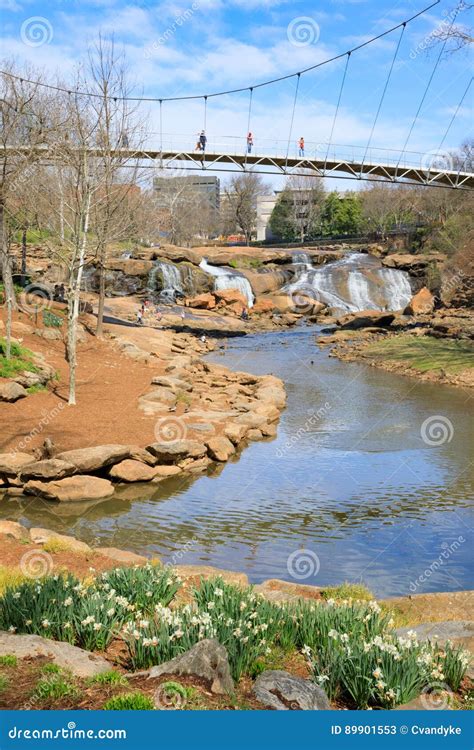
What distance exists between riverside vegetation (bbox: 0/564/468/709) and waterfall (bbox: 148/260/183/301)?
43874 mm

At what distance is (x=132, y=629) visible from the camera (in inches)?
232

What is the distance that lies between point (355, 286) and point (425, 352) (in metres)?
20.6

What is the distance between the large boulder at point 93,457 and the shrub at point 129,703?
10.4 meters

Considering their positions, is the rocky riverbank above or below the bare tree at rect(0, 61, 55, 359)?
below

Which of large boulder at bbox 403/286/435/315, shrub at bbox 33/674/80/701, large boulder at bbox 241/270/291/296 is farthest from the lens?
large boulder at bbox 241/270/291/296

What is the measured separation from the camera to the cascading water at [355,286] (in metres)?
52.8

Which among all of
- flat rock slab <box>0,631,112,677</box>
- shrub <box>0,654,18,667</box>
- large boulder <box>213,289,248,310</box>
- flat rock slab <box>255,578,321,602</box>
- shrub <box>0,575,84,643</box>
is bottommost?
large boulder <box>213,289,248,310</box>

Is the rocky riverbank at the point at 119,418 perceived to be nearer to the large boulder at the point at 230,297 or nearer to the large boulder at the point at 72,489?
the large boulder at the point at 72,489

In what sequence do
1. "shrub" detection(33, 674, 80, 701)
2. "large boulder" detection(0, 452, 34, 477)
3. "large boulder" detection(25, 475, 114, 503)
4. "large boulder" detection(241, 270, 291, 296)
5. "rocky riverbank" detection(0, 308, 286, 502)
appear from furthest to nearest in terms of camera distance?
"large boulder" detection(241, 270, 291, 296) < "rocky riverbank" detection(0, 308, 286, 502) < "large boulder" detection(0, 452, 34, 477) < "large boulder" detection(25, 475, 114, 503) < "shrub" detection(33, 674, 80, 701)

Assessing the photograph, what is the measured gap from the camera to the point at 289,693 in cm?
514

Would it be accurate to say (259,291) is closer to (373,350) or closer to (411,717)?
(373,350)

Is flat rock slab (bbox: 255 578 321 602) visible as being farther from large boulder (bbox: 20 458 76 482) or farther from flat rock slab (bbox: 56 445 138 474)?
flat rock slab (bbox: 56 445 138 474)

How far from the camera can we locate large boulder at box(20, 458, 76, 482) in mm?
14531

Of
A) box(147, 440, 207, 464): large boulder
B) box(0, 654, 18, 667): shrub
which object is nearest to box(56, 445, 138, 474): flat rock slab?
box(147, 440, 207, 464): large boulder
